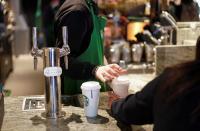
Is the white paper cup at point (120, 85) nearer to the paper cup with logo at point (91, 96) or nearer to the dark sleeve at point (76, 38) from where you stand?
the paper cup with logo at point (91, 96)

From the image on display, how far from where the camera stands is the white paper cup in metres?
1.49

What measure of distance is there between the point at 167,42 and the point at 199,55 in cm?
198

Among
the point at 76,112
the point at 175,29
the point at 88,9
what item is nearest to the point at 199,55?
the point at 76,112

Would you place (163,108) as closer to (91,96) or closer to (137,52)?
(91,96)

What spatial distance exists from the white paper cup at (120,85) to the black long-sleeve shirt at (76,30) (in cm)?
23

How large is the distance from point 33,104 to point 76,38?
0.40m

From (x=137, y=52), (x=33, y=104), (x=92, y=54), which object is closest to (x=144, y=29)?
(x=137, y=52)

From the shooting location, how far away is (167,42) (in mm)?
2975

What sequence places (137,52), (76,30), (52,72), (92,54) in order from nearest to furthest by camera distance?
(52,72) → (76,30) → (92,54) → (137,52)

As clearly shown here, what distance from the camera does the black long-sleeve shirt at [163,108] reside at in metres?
0.96

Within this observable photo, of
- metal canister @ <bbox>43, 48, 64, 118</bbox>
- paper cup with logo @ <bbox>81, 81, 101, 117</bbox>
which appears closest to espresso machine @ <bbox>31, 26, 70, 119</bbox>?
metal canister @ <bbox>43, 48, 64, 118</bbox>

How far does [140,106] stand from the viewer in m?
1.10

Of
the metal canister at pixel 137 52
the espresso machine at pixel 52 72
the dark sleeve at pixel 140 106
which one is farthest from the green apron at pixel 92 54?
the metal canister at pixel 137 52

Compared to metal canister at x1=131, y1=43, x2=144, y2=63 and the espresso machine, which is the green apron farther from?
metal canister at x1=131, y1=43, x2=144, y2=63
